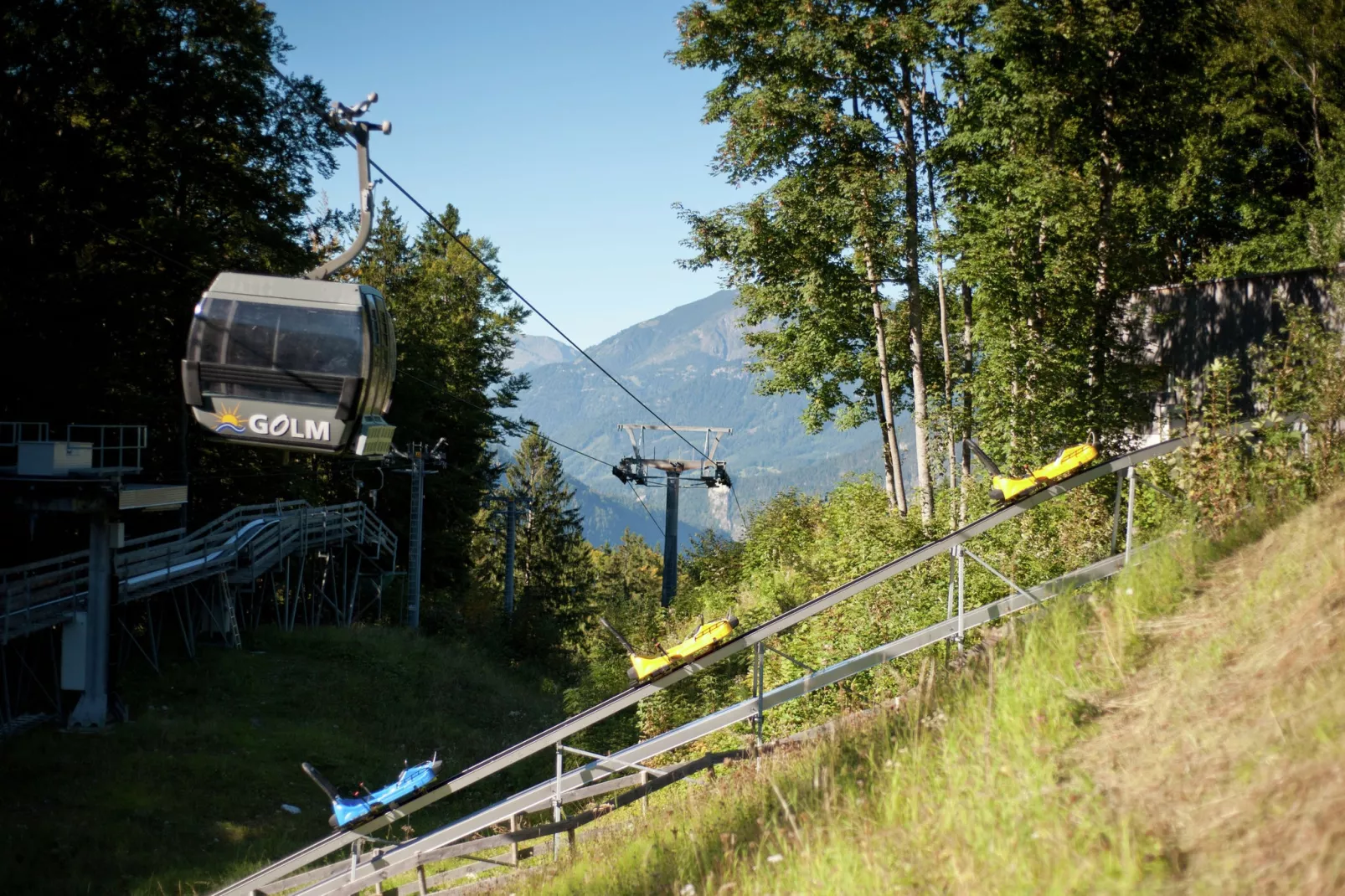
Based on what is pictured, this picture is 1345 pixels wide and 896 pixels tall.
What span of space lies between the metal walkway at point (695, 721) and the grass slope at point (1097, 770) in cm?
79

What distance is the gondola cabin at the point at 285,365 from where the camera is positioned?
1110 centimetres

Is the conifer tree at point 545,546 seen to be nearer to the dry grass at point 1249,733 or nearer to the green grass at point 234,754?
the green grass at point 234,754

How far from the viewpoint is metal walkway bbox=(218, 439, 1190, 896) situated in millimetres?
7699

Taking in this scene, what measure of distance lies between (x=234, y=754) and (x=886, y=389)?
15.4 meters

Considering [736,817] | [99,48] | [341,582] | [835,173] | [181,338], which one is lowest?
[341,582]

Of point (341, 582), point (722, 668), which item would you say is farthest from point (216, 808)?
point (341, 582)

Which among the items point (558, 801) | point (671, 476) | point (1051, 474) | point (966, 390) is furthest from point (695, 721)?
point (671, 476)

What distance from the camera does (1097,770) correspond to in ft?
15.4

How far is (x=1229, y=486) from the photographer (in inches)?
318

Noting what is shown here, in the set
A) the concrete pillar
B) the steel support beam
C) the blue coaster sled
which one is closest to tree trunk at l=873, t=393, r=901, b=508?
the steel support beam

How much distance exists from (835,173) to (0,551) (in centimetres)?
2105

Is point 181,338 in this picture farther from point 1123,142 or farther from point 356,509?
point 1123,142

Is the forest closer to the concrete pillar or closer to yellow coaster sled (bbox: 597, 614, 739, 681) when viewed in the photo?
the concrete pillar

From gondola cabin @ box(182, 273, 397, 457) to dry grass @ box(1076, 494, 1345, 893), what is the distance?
8455mm
